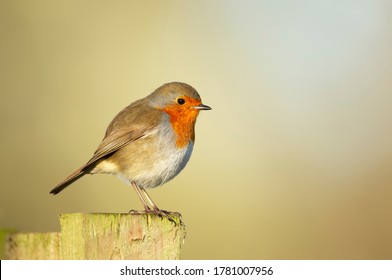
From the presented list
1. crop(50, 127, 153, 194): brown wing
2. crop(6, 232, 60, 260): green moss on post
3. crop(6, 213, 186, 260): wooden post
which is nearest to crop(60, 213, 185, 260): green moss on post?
crop(6, 213, 186, 260): wooden post

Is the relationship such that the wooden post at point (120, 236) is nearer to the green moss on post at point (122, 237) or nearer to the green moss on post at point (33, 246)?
the green moss on post at point (122, 237)

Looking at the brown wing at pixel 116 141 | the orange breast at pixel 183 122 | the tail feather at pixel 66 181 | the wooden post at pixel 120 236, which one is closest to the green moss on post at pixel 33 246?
the wooden post at pixel 120 236

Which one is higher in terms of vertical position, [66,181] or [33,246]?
[66,181]

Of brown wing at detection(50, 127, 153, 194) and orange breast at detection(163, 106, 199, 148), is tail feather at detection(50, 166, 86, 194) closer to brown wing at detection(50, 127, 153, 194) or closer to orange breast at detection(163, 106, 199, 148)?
brown wing at detection(50, 127, 153, 194)

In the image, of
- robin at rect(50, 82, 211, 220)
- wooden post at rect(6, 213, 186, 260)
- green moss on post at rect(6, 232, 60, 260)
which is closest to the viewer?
wooden post at rect(6, 213, 186, 260)

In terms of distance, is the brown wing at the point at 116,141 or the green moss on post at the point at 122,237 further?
the brown wing at the point at 116,141

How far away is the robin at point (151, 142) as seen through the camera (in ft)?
17.3

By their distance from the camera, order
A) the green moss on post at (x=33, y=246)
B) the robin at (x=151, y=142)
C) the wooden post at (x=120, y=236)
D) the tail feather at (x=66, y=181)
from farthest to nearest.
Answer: the robin at (x=151, y=142), the tail feather at (x=66, y=181), the green moss on post at (x=33, y=246), the wooden post at (x=120, y=236)

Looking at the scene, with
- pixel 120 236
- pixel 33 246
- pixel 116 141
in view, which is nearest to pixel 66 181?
pixel 116 141

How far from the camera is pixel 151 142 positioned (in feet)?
17.5

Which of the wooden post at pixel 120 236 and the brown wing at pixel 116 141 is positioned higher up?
the brown wing at pixel 116 141

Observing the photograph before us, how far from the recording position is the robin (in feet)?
17.3

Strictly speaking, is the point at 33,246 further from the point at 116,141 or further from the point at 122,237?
the point at 116,141

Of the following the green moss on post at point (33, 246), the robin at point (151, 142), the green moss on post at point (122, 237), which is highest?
the robin at point (151, 142)
